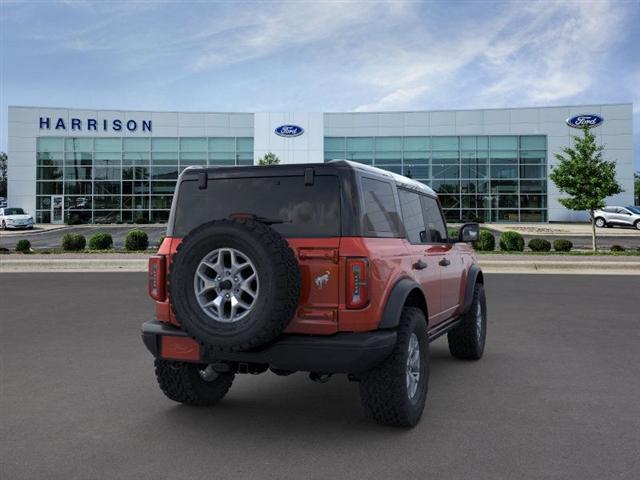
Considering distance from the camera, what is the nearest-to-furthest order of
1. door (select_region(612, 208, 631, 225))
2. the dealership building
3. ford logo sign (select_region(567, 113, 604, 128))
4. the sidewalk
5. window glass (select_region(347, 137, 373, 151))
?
the sidewalk, door (select_region(612, 208, 631, 225)), ford logo sign (select_region(567, 113, 604, 128)), the dealership building, window glass (select_region(347, 137, 373, 151))

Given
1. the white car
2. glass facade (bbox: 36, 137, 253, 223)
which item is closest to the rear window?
the white car

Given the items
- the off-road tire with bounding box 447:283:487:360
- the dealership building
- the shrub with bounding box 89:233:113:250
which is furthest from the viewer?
the dealership building

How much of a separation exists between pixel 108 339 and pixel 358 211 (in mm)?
5120

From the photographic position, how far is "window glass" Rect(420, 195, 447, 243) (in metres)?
5.61

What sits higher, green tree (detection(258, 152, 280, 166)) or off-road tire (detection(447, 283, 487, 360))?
green tree (detection(258, 152, 280, 166))

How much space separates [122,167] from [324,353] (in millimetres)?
48021

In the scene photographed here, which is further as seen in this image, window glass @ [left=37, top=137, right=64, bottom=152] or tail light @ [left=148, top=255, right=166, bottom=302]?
window glass @ [left=37, top=137, right=64, bottom=152]

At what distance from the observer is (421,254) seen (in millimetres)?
4957

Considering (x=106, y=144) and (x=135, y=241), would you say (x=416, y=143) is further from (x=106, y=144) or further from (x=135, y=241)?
(x=135, y=241)

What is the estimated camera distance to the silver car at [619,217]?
130 ft

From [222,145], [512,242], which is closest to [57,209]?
[222,145]

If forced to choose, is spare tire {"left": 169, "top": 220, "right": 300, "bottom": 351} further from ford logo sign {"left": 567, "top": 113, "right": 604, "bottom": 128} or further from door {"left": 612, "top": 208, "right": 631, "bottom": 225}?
ford logo sign {"left": 567, "top": 113, "right": 604, "bottom": 128}

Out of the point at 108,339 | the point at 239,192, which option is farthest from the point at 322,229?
the point at 108,339

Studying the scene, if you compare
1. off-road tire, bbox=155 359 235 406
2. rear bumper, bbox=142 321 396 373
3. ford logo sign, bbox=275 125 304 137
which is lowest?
off-road tire, bbox=155 359 235 406
